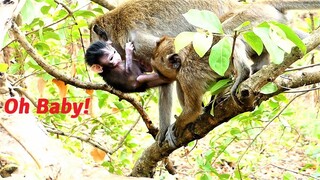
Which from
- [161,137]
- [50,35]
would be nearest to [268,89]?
[161,137]

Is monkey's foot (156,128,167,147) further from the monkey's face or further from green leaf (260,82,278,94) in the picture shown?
green leaf (260,82,278,94)

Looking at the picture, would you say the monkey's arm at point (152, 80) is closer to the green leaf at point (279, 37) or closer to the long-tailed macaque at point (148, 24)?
the long-tailed macaque at point (148, 24)

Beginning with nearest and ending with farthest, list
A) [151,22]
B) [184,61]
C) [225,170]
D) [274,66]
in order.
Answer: [274,66] < [184,61] < [151,22] < [225,170]

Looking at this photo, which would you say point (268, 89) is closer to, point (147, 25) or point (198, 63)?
point (198, 63)

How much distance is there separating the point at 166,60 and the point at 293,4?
842mm

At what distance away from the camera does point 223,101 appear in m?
2.71

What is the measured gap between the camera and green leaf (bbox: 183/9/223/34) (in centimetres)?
169

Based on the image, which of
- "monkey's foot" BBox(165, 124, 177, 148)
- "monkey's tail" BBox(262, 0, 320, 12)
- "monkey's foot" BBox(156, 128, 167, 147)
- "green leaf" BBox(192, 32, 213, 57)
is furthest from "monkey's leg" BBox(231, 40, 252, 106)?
"green leaf" BBox(192, 32, 213, 57)

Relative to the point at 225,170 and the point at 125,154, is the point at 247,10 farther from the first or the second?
the point at 225,170

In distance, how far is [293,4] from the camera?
309cm

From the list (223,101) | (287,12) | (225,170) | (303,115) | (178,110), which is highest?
(287,12)

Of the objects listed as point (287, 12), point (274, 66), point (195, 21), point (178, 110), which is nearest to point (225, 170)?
point (178, 110)

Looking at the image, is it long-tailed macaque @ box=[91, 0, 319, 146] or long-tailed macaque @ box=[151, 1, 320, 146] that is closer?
long-tailed macaque @ box=[151, 1, 320, 146]

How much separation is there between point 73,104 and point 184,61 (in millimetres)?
1666
